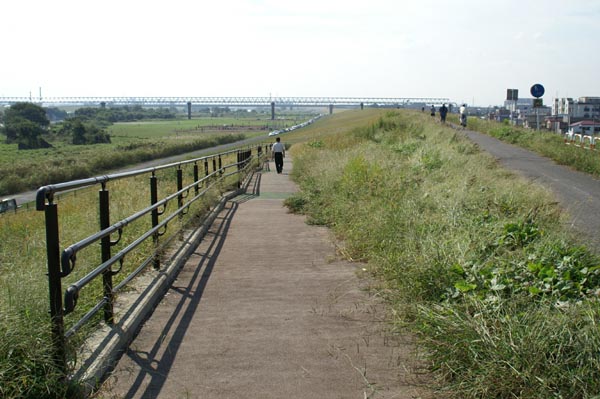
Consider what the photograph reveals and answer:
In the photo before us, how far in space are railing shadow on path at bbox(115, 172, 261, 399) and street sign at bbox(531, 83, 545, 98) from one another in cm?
2201

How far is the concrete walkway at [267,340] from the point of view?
412 cm

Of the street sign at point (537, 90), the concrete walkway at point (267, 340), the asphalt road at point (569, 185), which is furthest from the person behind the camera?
the street sign at point (537, 90)

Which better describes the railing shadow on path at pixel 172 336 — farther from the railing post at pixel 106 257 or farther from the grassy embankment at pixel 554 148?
the grassy embankment at pixel 554 148

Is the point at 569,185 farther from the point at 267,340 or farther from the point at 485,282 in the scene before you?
the point at 267,340

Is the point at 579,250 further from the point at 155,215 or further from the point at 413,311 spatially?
the point at 155,215

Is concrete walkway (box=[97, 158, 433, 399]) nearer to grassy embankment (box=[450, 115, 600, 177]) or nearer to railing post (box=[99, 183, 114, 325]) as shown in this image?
railing post (box=[99, 183, 114, 325])

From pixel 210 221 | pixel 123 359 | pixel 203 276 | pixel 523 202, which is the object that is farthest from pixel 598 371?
pixel 210 221

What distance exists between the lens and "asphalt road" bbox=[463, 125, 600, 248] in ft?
30.7

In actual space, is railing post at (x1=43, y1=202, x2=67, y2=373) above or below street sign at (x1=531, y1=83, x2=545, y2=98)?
below

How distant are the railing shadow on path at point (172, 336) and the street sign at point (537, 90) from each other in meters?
22.0

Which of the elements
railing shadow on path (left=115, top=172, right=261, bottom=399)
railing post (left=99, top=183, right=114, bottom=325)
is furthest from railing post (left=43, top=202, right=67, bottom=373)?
railing post (left=99, top=183, right=114, bottom=325)

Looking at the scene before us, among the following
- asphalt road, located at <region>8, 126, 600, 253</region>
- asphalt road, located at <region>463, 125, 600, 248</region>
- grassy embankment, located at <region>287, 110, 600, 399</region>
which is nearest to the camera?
grassy embankment, located at <region>287, 110, 600, 399</region>

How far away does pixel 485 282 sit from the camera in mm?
4945

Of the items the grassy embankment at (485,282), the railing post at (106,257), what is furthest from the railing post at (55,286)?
the grassy embankment at (485,282)
